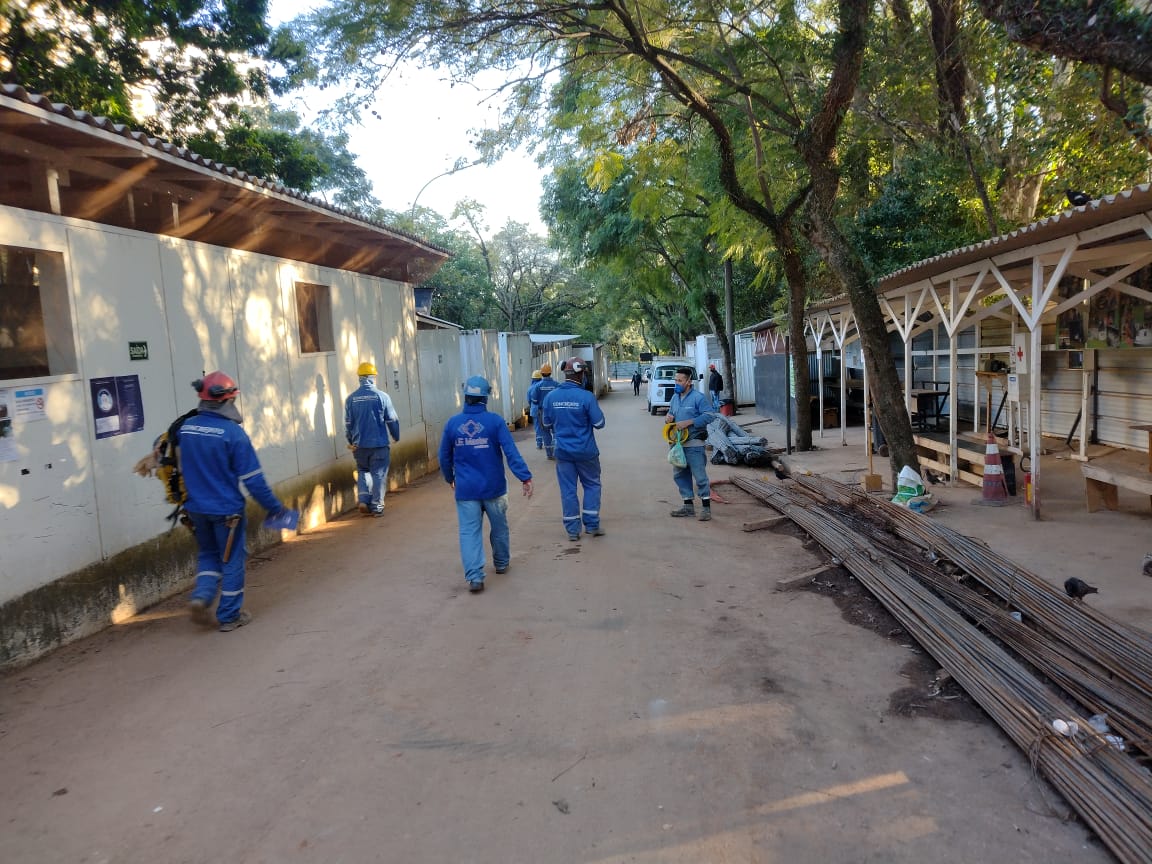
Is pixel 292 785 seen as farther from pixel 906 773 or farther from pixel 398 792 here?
pixel 906 773

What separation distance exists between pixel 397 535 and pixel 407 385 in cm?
464

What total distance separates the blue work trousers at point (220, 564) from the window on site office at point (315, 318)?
14.2 feet

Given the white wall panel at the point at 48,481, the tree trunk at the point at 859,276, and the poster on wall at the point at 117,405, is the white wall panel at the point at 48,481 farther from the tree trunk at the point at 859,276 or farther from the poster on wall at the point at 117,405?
the tree trunk at the point at 859,276

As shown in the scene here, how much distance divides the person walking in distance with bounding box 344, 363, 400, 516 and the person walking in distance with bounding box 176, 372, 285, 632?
3.76m

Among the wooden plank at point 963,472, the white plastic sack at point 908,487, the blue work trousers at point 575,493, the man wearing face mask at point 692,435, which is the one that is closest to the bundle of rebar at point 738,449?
the wooden plank at point 963,472

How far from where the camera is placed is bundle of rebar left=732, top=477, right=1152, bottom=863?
2.82 m

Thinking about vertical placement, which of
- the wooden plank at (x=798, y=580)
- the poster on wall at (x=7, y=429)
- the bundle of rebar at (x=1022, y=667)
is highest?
the poster on wall at (x=7, y=429)

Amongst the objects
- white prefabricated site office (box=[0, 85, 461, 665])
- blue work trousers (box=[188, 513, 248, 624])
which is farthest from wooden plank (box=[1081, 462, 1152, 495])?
white prefabricated site office (box=[0, 85, 461, 665])

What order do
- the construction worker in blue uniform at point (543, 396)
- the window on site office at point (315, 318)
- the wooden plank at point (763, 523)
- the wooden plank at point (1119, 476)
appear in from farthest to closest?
the construction worker in blue uniform at point (543, 396) < the window on site office at point (315, 318) < the wooden plank at point (763, 523) < the wooden plank at point (1119, 476)

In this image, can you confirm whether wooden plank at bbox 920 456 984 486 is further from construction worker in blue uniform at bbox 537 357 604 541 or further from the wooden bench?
construction worker in blue uniform at bbox 537 357 604 541

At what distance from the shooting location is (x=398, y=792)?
3.22 m

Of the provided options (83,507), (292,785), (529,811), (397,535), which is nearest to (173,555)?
(83,507)

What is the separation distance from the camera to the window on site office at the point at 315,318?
30.6 feet

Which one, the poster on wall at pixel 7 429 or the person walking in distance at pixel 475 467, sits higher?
the poster on wall at pixel 7 429
